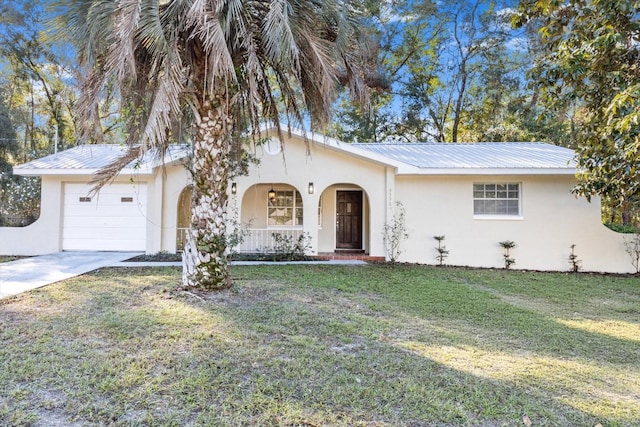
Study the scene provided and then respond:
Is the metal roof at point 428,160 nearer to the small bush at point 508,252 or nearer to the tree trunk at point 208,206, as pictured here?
the small bush at point 508,252

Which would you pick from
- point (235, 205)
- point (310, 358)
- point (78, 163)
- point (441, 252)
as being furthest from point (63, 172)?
point (441, 252)

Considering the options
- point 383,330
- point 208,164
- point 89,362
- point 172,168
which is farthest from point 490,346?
point 172,168

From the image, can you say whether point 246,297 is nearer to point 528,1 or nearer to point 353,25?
point 353,25

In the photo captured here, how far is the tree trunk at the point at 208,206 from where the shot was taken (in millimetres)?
6281

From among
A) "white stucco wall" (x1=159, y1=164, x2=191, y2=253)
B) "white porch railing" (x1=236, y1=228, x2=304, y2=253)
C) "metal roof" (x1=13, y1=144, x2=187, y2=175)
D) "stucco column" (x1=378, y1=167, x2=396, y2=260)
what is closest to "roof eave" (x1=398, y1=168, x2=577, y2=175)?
"stucco column" (x1=378, y1=167, x2=396, y2=260)

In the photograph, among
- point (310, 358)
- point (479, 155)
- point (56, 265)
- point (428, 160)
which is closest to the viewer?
point (310, 358)

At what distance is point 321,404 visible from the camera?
2.94 meters

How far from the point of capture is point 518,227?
36.7 feet

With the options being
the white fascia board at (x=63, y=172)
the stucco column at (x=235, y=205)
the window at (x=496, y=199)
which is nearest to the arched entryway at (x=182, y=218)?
the white fascia board at (x=63, y=172)

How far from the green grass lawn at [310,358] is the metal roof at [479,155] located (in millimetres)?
4940

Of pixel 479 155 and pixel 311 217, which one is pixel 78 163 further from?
pixel 479 155

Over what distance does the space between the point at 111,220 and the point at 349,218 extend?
821cm

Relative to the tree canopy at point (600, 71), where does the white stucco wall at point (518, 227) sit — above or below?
below

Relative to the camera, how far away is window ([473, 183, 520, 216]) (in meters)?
11.3
